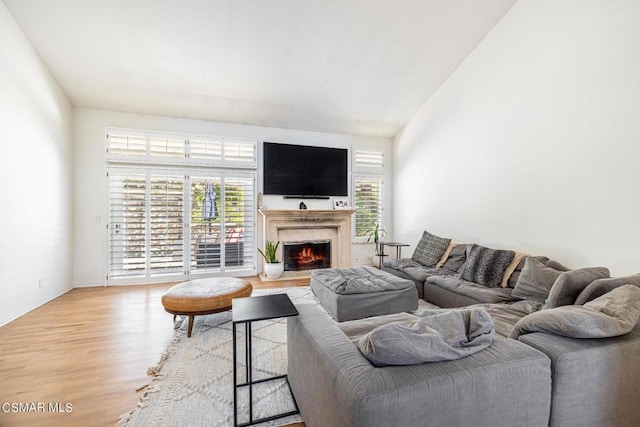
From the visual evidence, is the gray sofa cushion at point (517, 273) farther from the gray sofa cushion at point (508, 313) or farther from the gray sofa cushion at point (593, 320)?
the gray sofa cushion at point (593, 320)

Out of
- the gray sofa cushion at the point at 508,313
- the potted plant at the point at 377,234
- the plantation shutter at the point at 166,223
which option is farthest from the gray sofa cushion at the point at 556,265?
the plantation shutter at the point at 166,223

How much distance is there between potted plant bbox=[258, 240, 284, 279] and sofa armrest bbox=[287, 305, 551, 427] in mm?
3764

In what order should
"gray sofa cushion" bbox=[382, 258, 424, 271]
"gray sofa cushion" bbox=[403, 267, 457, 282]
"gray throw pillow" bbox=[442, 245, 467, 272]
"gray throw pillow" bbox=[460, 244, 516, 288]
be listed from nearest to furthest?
1. "gray throw pillow" bbox=[460, 244, 516, 288]
2. "gray sofa cushion" bbox=[403, 267, 457, 282]
3. "gray throw pillow" bbox=[442, 245, 467, 272]
4. "gray sofa cushion" bbox=[382, 258, 424, 271]

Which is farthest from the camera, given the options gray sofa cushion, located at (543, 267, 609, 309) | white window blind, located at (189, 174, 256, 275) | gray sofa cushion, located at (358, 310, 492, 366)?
white window blind, located at (189, 174, 256, 275)

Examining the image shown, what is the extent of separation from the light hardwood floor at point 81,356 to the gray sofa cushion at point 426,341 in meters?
1.78

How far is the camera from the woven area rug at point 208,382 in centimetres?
166

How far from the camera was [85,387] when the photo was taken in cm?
196

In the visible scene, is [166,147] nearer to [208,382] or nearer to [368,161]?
[368,161]

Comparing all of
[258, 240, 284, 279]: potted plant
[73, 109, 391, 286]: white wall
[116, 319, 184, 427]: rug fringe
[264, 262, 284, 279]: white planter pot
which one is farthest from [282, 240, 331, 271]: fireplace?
[73, 109, 391, 286]: white wall

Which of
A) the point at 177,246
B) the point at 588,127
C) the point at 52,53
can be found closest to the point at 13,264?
the point at 177,246

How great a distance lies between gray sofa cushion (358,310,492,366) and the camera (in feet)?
3.49

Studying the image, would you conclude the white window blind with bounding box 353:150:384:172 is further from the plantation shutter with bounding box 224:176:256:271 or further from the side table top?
the side table top

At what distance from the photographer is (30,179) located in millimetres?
3453

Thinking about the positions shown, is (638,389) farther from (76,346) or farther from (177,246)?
(177,246)
